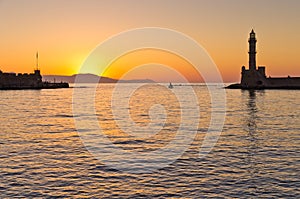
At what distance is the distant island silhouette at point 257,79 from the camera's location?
167m

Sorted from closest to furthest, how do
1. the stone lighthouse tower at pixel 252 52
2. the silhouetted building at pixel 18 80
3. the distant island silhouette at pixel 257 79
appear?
1. the stone lighthouse tower at pixel 252 52
2. the distant island silhouette at pixel 257 79
3. the silhouetted building at pixel 18 80

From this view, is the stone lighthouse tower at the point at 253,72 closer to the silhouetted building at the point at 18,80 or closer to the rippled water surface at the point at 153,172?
the silhouetted building at the point at 18,80

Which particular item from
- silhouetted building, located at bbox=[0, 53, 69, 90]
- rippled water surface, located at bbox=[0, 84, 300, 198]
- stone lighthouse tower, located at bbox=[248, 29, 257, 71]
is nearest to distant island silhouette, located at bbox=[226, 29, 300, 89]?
stone lighthouse tower, located at bbox=[248, 29, 257, 71]

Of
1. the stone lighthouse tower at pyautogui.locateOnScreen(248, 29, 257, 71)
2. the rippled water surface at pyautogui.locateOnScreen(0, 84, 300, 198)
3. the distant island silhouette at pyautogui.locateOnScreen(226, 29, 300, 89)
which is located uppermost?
the stone lighthouse tower at pyautogui.locateOnScreen(248, 29, 257, 71)

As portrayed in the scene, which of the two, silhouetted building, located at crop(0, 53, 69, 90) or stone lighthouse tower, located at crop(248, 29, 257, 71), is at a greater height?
stone lighthouse tower, located at crop(248, 29, 257, 71)

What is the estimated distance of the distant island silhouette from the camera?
167 meters

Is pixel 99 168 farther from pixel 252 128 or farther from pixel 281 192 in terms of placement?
pixel 252 128

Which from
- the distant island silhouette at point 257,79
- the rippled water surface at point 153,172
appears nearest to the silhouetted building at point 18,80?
the distant island silhouette at point 257,79

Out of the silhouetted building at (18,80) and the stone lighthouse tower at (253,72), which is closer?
the stone lighthouse tower at (253,72)

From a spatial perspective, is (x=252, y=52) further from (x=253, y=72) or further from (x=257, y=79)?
(x=257, y=79)

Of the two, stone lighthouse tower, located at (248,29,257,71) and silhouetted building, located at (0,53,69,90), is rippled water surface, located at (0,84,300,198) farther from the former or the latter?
silhouetted building, located at (0,53,69,90)

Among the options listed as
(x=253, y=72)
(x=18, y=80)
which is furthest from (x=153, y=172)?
(x=18, y=80)

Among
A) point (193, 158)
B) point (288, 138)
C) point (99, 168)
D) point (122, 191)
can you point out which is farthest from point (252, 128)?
point (122, 191)

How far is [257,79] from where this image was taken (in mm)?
168500
